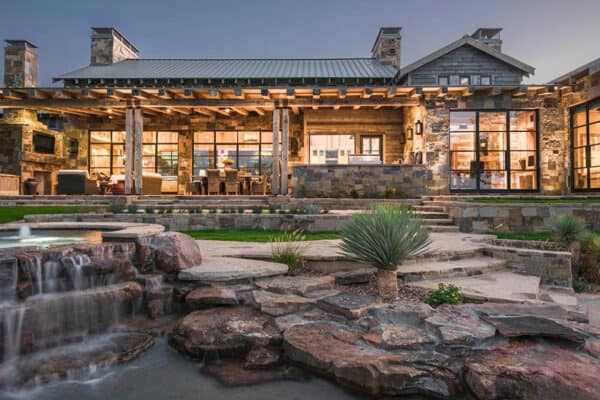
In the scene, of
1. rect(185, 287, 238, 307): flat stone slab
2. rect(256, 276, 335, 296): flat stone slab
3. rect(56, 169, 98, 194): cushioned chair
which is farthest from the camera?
rect(56, 169, 98, 194): cushioned chair

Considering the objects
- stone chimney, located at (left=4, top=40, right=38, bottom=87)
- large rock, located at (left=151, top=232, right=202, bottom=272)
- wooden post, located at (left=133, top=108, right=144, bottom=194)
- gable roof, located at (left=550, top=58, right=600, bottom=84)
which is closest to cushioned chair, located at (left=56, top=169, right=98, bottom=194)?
wooden post, located at (left=133, top=108, right=144, bottom=194)

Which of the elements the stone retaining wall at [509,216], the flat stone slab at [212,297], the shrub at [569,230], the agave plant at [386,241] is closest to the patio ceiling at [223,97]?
the stone retaining wall at [509,216]

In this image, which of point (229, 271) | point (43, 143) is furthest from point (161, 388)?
point (43, 143)

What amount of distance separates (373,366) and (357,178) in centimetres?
908

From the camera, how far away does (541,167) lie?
1266cm

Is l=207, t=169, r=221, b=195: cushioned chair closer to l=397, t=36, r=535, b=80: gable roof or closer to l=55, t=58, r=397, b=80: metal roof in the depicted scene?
l=55, t=58, r=397, b=80: metal roof

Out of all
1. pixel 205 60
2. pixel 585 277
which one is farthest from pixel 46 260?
pixel 205 60

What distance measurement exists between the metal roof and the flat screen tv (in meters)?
2.66

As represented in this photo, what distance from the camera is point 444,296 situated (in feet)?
12.5

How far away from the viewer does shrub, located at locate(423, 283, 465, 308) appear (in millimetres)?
3777

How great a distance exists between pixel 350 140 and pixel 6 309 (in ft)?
44.5

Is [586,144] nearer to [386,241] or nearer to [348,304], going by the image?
[386,241]

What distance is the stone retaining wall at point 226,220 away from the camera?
8.12 meters

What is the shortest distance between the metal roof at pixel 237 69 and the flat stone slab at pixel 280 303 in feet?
44.2
